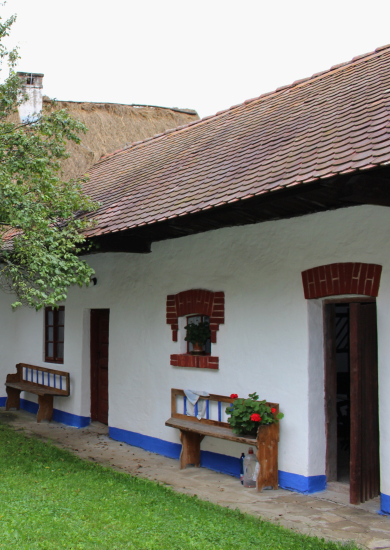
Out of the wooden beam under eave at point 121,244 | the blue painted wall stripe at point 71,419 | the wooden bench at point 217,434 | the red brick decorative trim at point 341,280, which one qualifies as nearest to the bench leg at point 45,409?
the blue painted wall stripe at point 71,419

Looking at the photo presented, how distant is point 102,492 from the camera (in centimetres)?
533

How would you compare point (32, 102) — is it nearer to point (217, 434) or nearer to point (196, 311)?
point (196, 311)

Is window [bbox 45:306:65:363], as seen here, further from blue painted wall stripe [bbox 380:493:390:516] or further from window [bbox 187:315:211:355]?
blue painted wall stripe [bbox 380:493:390:516]

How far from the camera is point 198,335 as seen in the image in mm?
7188

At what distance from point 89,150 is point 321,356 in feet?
37.8

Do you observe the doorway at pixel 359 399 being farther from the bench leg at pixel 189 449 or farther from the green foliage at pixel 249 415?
the bench leg at pixel 189 449

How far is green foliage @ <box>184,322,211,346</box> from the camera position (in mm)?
7172

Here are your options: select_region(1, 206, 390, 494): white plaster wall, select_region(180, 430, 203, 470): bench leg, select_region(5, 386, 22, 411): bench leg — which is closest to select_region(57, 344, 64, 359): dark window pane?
select_region(5, 386, 22, 411): bench leg

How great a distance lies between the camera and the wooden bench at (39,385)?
9.82 m

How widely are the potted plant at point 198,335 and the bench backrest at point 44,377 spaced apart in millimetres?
3324

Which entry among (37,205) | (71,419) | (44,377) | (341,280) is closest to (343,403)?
(341,280)

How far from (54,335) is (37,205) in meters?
4.60

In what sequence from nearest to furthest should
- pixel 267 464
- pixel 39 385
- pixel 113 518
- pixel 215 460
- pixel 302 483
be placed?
1. pixel 113 518
2. pixel 302 483
3. pixel 267 464
4. pixel 215 460
5. pixel 39 385

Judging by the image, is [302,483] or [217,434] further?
[217,434]
